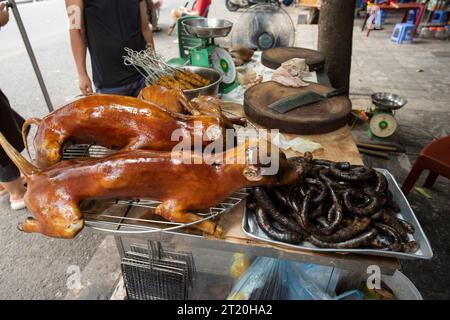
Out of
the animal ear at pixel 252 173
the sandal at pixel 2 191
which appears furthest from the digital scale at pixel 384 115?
the sandal at pixel 2 191

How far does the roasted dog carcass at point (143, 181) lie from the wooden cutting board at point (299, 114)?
892 millimetres

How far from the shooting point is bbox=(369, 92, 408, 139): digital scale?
410 cm

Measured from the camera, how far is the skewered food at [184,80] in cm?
237

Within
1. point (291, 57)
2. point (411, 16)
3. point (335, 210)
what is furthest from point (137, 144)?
point (411, 16)

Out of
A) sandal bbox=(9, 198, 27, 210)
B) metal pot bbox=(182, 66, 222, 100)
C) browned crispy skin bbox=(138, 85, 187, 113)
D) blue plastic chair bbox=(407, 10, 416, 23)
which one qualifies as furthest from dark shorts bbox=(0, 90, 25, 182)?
blue plastic chair bbox=(407, 10, 416, 23)

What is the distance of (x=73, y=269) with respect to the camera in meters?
2.79

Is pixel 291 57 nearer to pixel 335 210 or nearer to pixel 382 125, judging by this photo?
pixel 382 125

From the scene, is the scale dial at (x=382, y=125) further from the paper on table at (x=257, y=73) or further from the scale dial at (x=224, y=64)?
the scale dial at (x=224, y=64)

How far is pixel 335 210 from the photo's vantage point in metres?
1.42

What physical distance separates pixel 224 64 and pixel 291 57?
1.10m

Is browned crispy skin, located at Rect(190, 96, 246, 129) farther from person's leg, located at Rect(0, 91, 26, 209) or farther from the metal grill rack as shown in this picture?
person's leg, located at Rect(0, 91, 26, 209)

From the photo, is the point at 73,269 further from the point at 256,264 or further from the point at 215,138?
the point at 215,138

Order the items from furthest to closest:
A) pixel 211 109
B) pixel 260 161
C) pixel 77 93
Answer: pixel 77 93
pixel 211 109
pixel 260 161

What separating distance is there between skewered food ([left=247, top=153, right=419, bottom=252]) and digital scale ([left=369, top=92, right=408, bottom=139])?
293 cm
